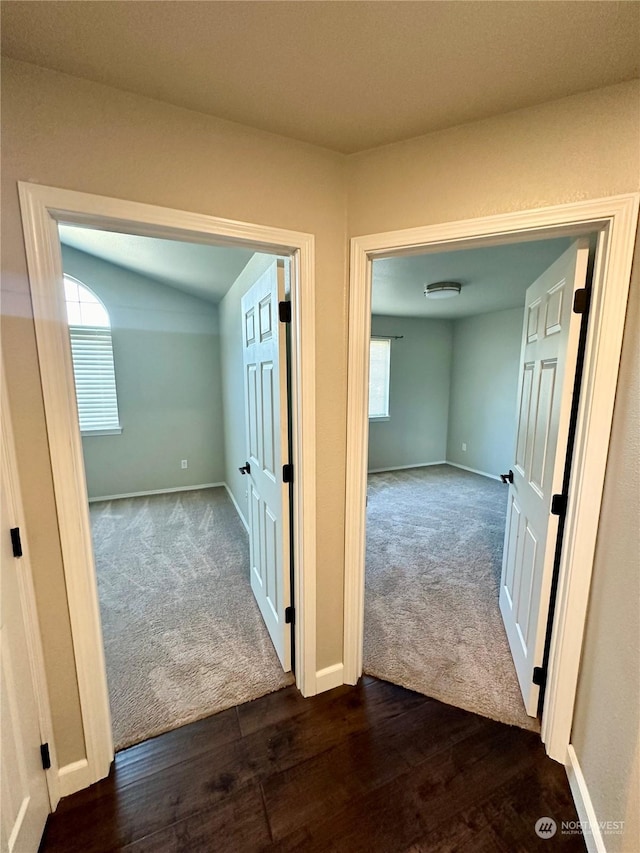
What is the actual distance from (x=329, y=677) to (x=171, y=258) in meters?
3.41

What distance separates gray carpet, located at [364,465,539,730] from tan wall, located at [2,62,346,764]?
1.33 m

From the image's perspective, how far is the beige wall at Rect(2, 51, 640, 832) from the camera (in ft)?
3.35

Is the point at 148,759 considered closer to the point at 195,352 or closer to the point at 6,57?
the point at 6,57

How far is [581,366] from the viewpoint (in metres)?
1.33

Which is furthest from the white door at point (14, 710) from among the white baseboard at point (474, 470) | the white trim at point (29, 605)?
the white baseboard at point (474, 470)

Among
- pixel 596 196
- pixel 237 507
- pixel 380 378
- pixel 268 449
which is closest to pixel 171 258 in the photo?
pixel 268 449

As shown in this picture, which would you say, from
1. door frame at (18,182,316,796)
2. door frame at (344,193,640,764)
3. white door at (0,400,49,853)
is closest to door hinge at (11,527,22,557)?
white door at (0,400,49,853)

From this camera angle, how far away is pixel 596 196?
43.3 inches

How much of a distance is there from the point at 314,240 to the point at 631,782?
1.97 m

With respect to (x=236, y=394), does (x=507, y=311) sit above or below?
above

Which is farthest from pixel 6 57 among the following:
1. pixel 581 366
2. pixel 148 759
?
pixel 148 759

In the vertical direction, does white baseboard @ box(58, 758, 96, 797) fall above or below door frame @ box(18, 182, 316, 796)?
below

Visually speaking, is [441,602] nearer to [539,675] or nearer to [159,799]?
[539,675]

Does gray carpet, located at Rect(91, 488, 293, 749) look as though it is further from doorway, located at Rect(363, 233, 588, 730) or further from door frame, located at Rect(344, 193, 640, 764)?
door frame, located at Rect(344, 193, 640, 764)
